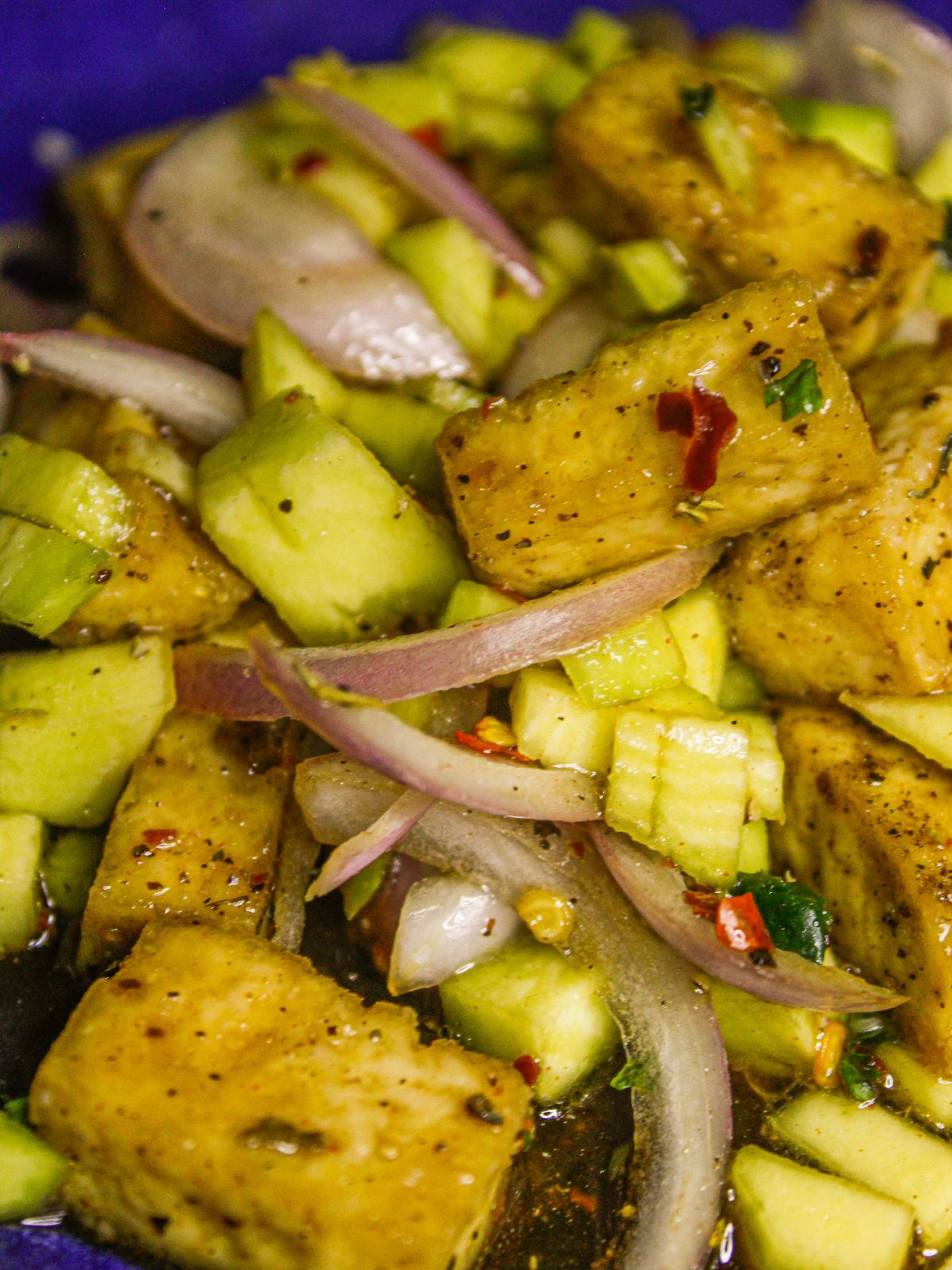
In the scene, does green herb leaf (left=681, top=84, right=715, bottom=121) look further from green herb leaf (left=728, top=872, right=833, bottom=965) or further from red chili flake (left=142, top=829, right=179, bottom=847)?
red chili flake (left=142, top=829, right=179, bottom=847)

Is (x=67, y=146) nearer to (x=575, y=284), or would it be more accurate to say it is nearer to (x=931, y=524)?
(x=575, y=284)

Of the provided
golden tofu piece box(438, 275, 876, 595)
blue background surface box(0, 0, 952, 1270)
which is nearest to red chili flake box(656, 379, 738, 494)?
golden tofu piece box(438, 275, 876, 595)

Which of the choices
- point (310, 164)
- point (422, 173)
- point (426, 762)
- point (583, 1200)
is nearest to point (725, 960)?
point (583, 1200)

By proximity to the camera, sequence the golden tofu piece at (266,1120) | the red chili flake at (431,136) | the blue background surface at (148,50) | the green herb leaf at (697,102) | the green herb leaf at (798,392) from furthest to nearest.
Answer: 1. the blue background surface at (148,50)
2. the red chili flake at (431,136)
3. the green herb leaf at (697,102)
4. the green herb leaf at (798,392)
5. the golden tofu piece at (266,1120)

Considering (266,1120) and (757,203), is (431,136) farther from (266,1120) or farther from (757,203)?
(266,1120)

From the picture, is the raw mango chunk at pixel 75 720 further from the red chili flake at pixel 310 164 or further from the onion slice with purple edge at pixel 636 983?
the red chili flake at pixel 310 164

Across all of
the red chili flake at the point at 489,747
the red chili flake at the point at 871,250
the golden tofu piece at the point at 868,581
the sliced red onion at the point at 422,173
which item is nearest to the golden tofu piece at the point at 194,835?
the red chili flake at the point at 489,747
